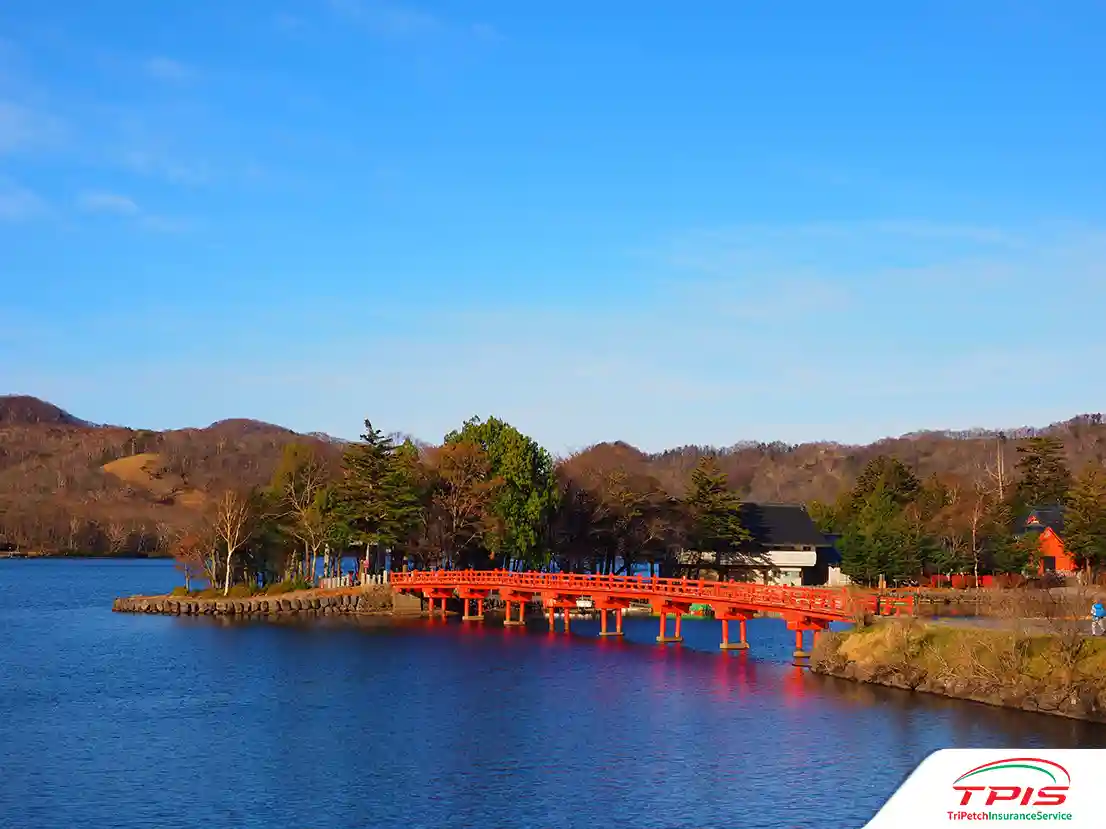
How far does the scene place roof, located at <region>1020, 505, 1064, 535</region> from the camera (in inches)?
4124

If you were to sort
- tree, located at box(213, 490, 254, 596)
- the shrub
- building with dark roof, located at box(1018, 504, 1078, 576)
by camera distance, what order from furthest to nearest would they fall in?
1. building with dark roof, located at box(1018, 504, 1078, 576)
2. the shrub
3. tree, located at box(213, 490, 254, 596)

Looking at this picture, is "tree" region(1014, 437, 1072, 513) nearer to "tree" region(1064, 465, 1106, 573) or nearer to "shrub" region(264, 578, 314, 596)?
"tree" region(1064, 465, 1106, 573)

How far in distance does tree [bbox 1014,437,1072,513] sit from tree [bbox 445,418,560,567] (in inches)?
1987

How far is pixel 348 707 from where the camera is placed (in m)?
43.0

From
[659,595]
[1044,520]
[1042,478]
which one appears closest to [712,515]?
[1044,520]

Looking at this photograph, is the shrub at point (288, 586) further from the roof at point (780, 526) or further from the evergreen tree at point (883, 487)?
the evergreen tree at point (883, 487)

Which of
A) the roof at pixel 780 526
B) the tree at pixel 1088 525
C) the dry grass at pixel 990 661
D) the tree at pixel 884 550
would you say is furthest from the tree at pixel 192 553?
the tree at pixel 1088 525

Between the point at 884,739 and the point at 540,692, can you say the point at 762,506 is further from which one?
the point at 884,739

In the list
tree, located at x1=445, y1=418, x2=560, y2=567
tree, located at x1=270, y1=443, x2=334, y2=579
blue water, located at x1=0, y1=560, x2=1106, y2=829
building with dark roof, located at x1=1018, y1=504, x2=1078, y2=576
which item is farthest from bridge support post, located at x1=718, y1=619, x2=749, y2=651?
building with dark roof, located at x1=1018, y1=504, x2=1078, y2=576

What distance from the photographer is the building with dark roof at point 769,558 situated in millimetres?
99188

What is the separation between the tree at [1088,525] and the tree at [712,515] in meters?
24.5

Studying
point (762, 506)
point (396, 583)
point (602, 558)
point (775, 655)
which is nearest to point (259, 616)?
point (396, 583)

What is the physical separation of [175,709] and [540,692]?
13.2m

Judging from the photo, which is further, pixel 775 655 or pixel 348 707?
pixel 775 655
